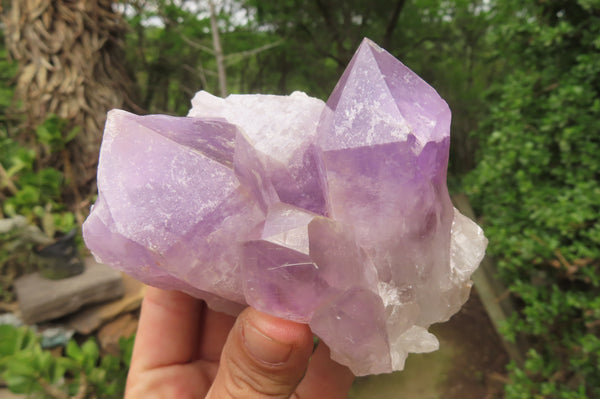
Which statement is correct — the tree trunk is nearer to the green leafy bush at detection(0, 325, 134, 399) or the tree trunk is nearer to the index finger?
the green leafy bush at detection(0, 325, 134, 399)

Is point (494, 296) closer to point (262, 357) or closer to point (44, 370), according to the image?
point (262, 357)

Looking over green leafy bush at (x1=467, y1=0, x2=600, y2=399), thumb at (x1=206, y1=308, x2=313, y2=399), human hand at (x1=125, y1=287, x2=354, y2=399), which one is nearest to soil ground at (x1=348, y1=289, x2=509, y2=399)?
green leafy bush at (x1=467, y1=0, x2=600, y2=399)

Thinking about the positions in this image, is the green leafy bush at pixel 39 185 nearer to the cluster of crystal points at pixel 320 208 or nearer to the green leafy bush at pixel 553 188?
the cluster of crystal points at pixel 320 208

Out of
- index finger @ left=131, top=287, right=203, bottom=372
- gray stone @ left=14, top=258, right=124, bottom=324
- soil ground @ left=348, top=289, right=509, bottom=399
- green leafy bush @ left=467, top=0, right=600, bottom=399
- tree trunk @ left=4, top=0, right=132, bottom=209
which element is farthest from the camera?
soil ground @ left=348, top=289, right=509, bottom=399

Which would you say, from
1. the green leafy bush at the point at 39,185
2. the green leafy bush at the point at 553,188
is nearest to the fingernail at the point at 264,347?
the green leafy bush at the point at 553,188

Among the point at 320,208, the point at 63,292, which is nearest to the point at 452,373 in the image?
the point at 63,292

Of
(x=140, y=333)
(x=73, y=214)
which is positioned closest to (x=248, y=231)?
(x=140, y=333)
